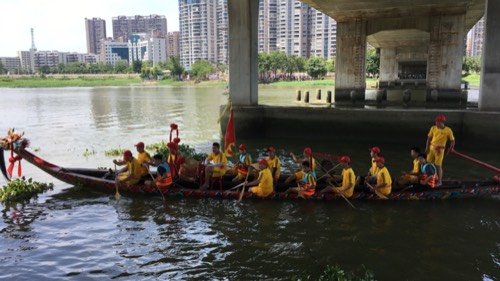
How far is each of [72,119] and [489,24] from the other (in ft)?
84.4

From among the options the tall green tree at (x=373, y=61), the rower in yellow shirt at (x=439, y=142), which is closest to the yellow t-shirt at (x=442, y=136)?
the rower in yellow shirt at (x=439, y=142)

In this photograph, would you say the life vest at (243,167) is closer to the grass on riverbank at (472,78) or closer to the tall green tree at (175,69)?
the grass on riverbank at (472,78)

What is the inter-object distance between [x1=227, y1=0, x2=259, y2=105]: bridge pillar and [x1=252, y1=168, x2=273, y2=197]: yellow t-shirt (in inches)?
399

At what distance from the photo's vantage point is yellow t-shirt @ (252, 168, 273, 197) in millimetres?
10680

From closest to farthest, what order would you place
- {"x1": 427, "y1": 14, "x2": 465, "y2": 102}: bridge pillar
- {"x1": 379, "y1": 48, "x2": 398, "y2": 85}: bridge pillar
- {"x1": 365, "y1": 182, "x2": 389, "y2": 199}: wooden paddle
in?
{"x1": 365, "y1": 182, "x2": 389, "y2": 199}: wooden paddle → {"x1": 427, "y1": 14, "x2": 465, "y2": 102}: bridge pillar → {"x1": 379, "y1": 48, "x2": 398, "y2": 85}: bridge pillar

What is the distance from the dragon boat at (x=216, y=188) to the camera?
10.6 metres

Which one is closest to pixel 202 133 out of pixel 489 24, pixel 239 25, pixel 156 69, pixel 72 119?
pixel 239 25

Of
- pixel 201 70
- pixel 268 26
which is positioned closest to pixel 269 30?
pixel 268 26

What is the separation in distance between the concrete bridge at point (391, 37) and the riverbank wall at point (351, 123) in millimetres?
851

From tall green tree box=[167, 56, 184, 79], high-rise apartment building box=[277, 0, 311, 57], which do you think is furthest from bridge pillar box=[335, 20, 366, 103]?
high-rise apartment building box=[277, 0, 311, 57]

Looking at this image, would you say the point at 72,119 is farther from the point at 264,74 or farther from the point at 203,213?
the point at 264,74

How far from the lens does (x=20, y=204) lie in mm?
10773

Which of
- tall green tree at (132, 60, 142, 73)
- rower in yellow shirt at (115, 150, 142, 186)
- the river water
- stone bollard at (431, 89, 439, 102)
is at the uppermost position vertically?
tall green tree at (132, 60, 142, 73)

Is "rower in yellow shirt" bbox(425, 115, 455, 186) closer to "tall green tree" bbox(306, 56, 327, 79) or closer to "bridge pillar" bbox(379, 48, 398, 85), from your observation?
"bridge pillar" bbox(379, 48, 398, 85)
